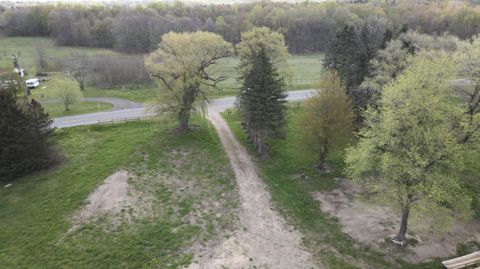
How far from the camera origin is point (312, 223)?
2752cm

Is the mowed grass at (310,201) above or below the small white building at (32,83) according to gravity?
below

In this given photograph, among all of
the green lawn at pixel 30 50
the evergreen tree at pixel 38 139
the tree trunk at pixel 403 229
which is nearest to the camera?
the tree trunk at pixel 403 229

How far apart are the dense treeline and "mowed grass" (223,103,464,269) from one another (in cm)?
5586

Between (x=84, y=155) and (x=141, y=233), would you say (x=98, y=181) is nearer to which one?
(x=84, y=155)

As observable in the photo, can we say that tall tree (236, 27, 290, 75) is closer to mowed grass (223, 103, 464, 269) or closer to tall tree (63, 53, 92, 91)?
mowed grass (223, 103, 464, 269)

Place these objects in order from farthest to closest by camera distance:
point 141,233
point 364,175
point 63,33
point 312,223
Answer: point 63,33 → point 364,175 → point 312,223 → point 141,233

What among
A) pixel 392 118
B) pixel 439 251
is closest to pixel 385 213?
pixel 439 251

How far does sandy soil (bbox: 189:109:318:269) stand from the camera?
901 inches

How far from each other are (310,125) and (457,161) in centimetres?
1348

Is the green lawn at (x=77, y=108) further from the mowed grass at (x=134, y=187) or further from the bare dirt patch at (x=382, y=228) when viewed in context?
the bare dirt patch at (x=382, y=228)

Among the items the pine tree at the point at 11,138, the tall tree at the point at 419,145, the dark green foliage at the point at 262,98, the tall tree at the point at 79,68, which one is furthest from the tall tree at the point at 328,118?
the tall tree at the point at 79,68

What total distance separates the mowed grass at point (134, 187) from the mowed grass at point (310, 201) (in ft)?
14.4

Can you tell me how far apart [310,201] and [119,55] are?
72.8 metres

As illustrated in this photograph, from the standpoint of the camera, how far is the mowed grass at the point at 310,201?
2336 cm
